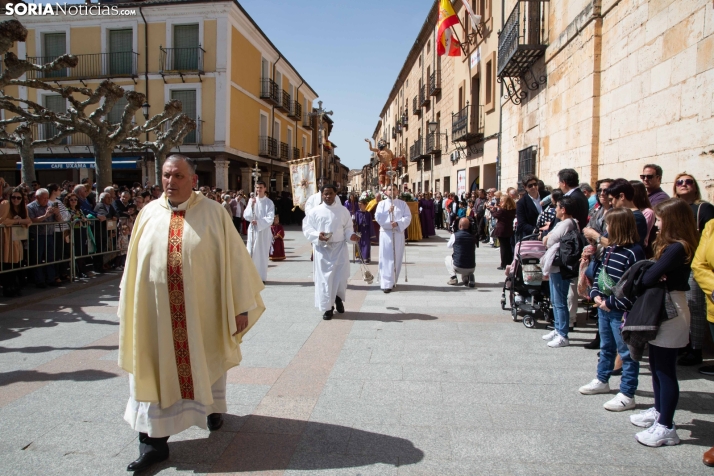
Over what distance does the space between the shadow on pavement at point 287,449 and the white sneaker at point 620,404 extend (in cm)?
153

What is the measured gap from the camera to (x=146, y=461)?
114 inches

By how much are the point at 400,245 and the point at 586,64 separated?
4604mm

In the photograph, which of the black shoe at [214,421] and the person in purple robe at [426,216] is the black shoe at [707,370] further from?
the person in purple robe at [426,216]

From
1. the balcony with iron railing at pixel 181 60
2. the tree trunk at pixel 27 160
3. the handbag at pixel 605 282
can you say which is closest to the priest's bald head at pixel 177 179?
the handbag at pixel 605 282

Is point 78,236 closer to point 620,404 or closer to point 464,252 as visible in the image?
point 464,252

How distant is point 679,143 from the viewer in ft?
20.7

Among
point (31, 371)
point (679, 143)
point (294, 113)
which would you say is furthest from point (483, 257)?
point (294, 113)

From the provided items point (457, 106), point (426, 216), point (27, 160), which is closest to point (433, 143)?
point (457, 106)

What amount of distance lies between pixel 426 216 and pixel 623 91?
10.3m

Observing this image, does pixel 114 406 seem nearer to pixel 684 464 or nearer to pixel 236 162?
pixel 684 464

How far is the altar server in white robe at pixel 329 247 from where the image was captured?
654 centimetres

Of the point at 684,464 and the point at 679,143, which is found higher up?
the point at 679,143

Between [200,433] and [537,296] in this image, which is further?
[537,296]

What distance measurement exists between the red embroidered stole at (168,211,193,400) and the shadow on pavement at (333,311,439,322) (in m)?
3.51
